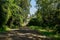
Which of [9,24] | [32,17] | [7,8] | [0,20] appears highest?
[7,8]

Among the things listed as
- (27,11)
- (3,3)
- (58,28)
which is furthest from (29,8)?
(58,28)

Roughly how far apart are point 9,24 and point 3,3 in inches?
330

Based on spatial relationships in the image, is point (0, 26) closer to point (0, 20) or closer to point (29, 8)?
point (0, 20)

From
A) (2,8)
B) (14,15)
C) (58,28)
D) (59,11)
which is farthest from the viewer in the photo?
(14,15)

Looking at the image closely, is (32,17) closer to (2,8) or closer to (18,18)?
(18,18)

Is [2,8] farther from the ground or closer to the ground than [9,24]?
farther from the ground

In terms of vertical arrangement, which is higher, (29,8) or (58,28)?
(58,28)

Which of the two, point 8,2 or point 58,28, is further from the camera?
point 8,2

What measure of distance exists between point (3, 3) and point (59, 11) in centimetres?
1246

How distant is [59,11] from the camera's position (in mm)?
23688

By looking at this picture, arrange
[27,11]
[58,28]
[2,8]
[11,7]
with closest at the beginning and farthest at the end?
[58,28]
[2,8]
[11,7]
[27,11]

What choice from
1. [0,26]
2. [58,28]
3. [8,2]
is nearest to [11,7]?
[8,2]

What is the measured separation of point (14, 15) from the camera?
38531 millimetres

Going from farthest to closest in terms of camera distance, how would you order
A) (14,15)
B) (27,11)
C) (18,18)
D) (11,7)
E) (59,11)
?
(27,11), (18,18), (14,15), (11,7), (59,11)
